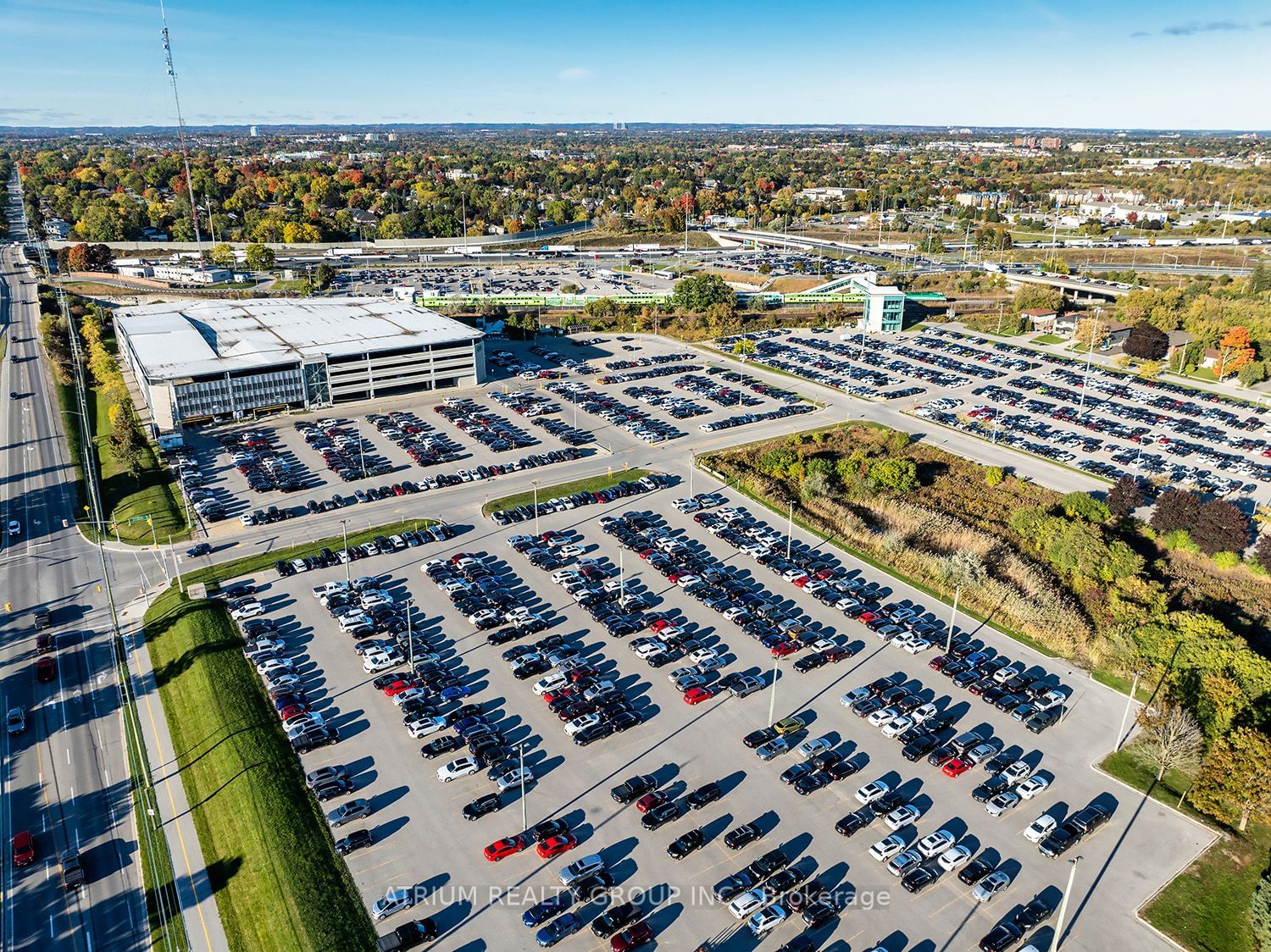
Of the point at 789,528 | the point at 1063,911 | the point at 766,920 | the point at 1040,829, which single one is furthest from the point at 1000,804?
the point at 789,528

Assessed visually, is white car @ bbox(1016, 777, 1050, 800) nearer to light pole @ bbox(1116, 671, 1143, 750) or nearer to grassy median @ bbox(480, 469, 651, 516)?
light pole @ bbox(1116, 671, 1143, 750)

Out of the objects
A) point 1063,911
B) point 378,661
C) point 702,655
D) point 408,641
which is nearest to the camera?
point 1063,911

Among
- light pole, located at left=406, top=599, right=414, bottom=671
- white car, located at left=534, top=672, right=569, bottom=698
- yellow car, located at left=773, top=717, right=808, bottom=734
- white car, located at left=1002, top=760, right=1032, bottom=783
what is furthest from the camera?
light pole, located at left=406, top=599, right=414, bottom=671

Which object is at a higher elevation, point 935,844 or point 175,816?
point 935,844

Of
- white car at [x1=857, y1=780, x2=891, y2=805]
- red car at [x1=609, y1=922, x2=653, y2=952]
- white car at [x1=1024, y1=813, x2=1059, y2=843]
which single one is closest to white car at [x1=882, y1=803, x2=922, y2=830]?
white car at [x1=857, y1=780, x2=891, y2=805]

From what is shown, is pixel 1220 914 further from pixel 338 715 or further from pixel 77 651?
pixel 77 651

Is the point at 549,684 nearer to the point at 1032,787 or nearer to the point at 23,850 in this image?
the point at 23,850
